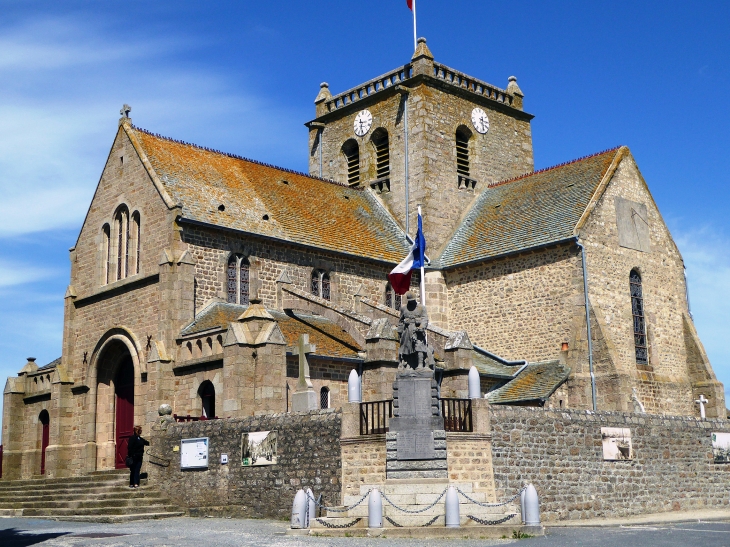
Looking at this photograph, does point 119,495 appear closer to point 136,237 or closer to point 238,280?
point 238,280

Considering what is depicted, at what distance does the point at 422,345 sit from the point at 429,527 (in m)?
3.56

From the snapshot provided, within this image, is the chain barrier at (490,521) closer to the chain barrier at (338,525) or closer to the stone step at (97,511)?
the chain barrier at (338,525)

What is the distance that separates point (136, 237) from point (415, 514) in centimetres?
1636

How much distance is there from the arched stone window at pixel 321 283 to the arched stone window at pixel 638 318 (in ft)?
34.0

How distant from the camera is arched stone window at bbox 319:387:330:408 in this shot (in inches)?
1046

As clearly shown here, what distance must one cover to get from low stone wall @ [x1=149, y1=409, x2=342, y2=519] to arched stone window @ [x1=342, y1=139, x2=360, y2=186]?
18.1 m

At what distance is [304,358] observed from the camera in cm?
2503

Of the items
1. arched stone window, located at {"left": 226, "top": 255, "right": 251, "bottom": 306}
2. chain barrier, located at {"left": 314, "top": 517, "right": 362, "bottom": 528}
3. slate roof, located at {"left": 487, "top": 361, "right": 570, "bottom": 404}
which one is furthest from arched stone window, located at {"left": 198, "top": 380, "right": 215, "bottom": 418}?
chain barrier, located at {"left": 314, "top": 517, "right": 362, "bottom": 528}

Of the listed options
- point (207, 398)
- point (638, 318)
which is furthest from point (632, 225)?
point (207, 398)

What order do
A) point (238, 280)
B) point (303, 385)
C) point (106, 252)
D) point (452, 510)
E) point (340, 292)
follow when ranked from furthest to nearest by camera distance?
point (340, 292)
point (106, 252)
point (238, 280)
point (303, 385)
point (452, 510)

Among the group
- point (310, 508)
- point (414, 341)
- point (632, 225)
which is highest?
point (632, 225)

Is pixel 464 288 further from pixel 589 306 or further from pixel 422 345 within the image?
pixel 422 345

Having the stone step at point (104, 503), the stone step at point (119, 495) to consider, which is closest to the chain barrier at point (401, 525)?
the stone step at point (104, 503)

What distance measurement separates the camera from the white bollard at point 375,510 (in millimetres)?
17297
